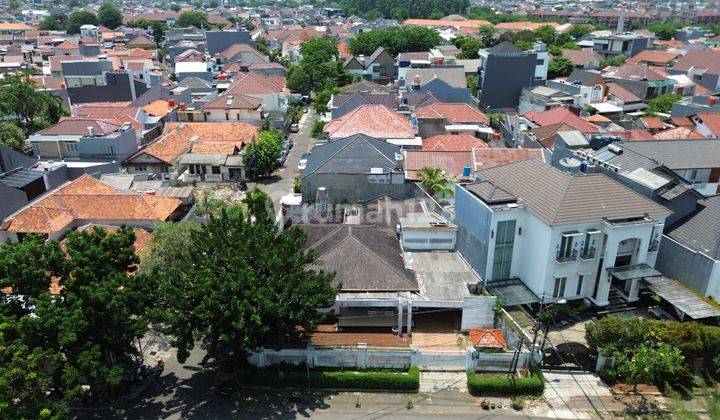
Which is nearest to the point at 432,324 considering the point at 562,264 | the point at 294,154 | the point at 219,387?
the point at 562,264

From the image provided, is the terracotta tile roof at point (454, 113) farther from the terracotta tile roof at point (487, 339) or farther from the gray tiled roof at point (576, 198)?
the terracotta tile roof at point (487, 339)

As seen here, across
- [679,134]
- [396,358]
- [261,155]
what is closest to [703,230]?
[396,358]

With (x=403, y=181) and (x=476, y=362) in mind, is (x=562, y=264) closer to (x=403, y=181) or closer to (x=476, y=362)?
(x=476, y=362)

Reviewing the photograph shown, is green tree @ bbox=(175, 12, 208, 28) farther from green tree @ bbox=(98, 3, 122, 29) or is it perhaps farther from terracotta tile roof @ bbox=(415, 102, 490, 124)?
terracotta tile roof @ bbox=(415, 102, 490, 124)

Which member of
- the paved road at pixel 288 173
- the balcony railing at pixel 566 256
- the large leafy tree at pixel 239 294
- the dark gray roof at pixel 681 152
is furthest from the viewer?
the paved road at pixel 288 173

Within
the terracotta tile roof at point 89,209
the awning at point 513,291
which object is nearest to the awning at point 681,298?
the awning at point 513,291
